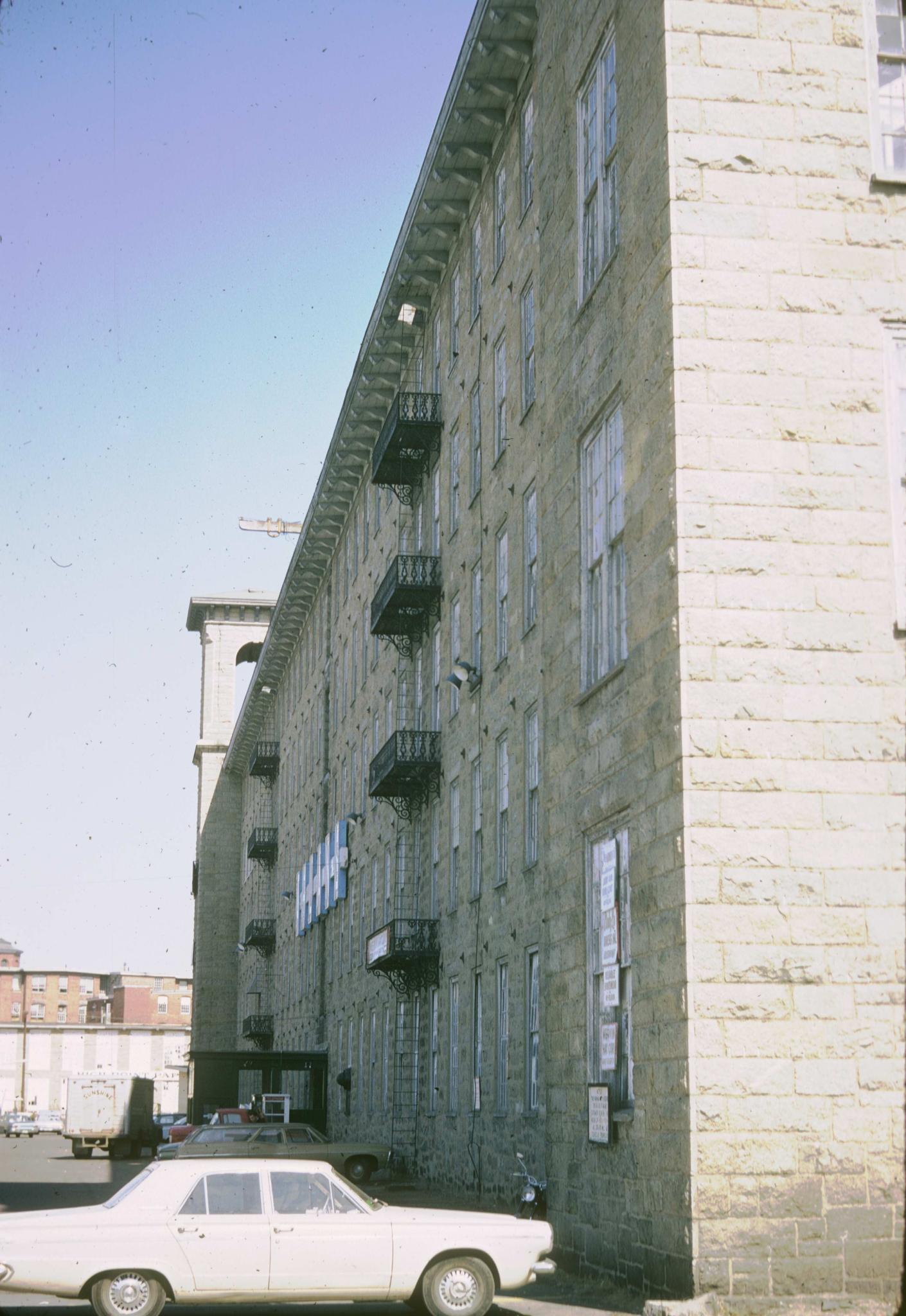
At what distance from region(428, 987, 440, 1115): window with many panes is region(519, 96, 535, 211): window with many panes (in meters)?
14.8

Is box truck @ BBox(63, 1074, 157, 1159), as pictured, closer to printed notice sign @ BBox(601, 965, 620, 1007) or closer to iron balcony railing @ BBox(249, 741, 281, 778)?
iron balcony railing @ BBox(249, 741, 281, 778)

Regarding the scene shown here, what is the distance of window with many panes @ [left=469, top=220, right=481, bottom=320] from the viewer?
32.5 meters

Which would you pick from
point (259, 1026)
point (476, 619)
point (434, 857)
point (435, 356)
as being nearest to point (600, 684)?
point (476, 619)

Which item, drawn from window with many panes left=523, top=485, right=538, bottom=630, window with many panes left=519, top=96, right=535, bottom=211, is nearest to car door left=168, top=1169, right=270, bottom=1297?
window with many panes left=523, top=485, right=538, bottom=630

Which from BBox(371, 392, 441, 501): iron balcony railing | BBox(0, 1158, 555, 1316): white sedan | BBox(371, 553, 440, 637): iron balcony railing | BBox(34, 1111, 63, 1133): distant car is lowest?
BBox(34, 1111, 63, 1133): distant car

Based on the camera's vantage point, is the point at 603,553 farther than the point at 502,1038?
No

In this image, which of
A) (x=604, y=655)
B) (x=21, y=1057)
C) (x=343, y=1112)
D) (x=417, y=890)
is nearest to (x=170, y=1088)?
(x=21, y=1057)

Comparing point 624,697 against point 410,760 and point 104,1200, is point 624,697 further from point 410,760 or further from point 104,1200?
point 410,760

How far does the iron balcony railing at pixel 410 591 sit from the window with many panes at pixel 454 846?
→ 4.21m

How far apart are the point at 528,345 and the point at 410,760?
9004mm

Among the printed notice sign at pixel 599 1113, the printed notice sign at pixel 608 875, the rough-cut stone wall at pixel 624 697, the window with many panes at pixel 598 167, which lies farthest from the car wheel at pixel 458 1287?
the window with many panes at pixel 598 167

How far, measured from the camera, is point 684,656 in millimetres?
14180

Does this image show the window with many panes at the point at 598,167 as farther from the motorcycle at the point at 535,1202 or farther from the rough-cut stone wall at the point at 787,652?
the motorcycle at the point at 535,1202

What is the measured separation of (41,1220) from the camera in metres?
14.2
